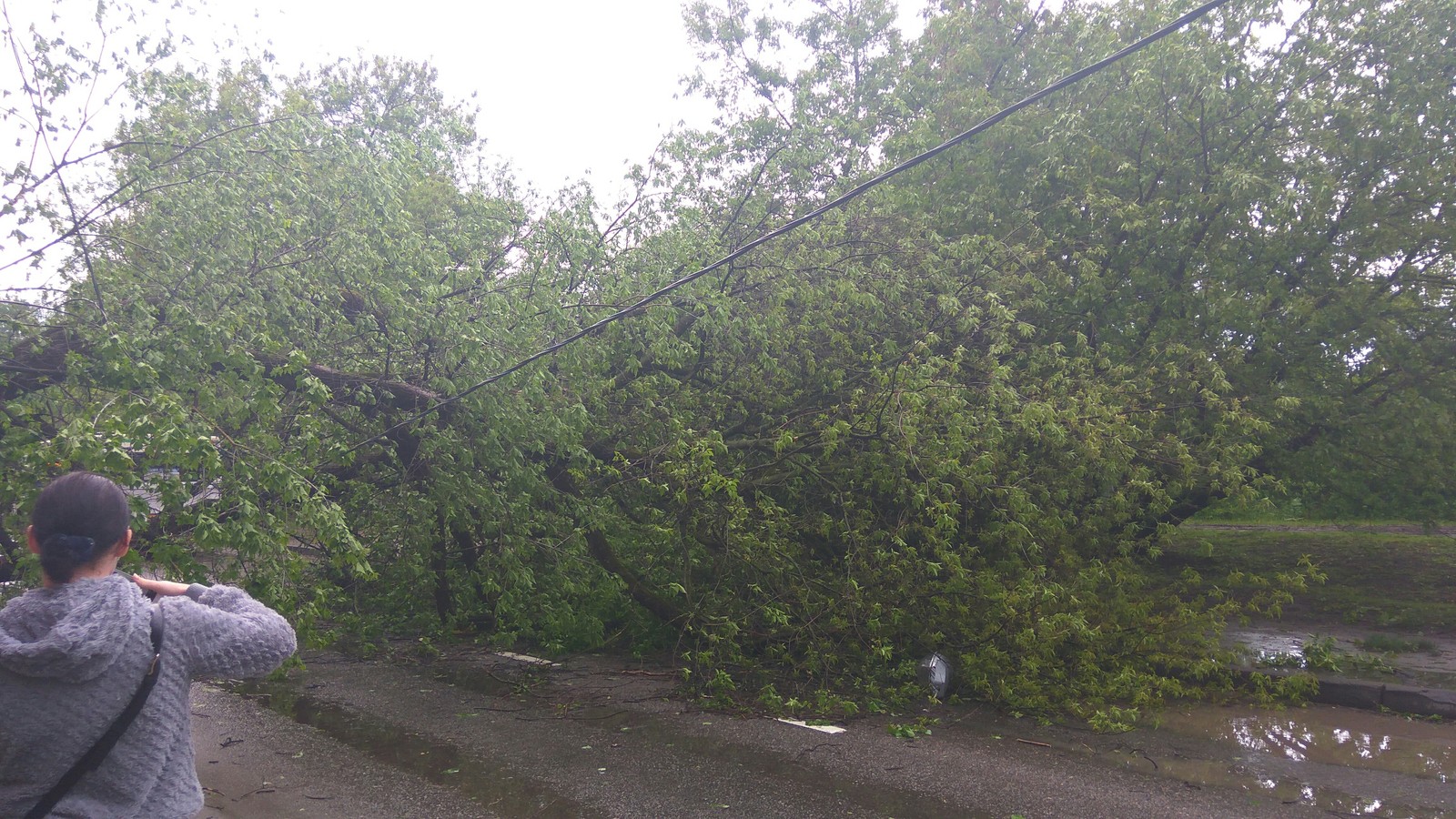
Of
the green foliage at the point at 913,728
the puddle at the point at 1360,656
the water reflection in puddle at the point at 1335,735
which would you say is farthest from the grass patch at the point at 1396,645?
the green foliage at the point at 913,728

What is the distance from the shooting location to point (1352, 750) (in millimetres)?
6582

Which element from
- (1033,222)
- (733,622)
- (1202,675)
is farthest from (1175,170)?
(733,622)

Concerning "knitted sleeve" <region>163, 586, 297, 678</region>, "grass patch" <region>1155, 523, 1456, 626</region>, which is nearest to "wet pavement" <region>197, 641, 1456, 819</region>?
"grass patch" <region>1155, 523, 1456, 626</region>

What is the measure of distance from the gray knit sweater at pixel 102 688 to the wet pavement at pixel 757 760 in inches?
137

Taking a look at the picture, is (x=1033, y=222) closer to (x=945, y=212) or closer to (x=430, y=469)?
(x=945, y=212)

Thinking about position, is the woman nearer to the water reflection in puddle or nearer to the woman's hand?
the woman's hand

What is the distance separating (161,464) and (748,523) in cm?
422

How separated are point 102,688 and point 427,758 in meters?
4.63

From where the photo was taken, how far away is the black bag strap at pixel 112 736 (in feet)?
6.10

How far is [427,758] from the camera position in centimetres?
615

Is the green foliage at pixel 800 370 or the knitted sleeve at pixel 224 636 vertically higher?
the green foliage at pixel 800 370

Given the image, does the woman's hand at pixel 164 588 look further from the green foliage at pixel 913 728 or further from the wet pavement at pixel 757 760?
the green foliage at pixel 913 728

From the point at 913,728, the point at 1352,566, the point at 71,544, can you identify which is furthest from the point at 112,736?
the point at 1352,566

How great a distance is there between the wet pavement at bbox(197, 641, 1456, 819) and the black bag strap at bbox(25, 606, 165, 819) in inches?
140
